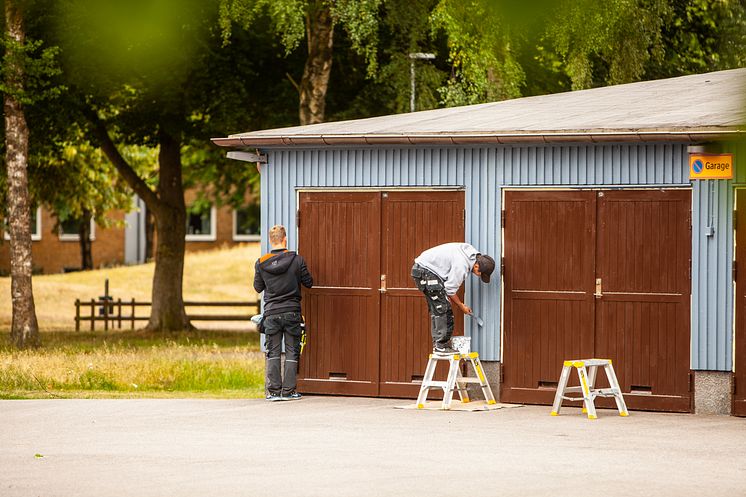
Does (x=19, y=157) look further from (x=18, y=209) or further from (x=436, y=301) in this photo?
(x=436, y=301)

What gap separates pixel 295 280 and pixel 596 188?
10.6 ft

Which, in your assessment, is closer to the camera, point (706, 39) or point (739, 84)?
point (739, 84)

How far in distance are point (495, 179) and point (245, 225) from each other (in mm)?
47637

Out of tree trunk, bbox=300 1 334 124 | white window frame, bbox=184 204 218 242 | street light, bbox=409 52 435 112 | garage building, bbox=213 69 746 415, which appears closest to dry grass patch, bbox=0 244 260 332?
white window frame, bbox=184 204 218 242

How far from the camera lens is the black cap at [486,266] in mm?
13023

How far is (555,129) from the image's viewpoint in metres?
13.1

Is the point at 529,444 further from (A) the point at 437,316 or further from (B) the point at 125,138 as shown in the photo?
(B) the point at 125,138

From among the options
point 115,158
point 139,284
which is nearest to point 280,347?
point 115,158

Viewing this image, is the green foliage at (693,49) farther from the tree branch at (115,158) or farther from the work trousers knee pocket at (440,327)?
the work trousers knee pocket at (440,327)

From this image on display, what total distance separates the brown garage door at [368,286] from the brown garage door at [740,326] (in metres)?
2.85

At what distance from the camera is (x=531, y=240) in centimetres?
1371

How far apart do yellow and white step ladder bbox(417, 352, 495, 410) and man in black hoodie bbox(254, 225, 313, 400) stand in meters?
1.43

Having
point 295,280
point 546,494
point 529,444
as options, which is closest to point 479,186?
point 295,280

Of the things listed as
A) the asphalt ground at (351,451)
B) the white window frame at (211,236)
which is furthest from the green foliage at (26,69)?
the white window frame at (211,236)
